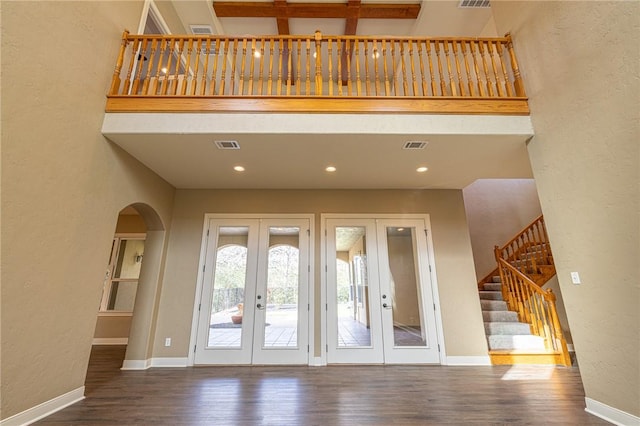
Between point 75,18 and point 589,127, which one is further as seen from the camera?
point 75,18

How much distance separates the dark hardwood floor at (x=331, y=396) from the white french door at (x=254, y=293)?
284mm

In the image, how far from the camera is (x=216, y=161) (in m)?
3.71

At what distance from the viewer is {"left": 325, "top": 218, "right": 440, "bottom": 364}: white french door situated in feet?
13.9

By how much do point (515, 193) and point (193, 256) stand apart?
7.86m

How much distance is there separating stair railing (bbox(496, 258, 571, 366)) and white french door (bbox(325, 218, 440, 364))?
6.03 ft

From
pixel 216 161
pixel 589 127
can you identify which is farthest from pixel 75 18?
pixel 589 127

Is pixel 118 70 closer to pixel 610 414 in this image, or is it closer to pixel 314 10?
pixel 314 10

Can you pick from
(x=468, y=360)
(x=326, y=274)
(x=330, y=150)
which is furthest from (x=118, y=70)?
(x=468, y=360)

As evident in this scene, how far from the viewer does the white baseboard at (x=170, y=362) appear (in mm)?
4082

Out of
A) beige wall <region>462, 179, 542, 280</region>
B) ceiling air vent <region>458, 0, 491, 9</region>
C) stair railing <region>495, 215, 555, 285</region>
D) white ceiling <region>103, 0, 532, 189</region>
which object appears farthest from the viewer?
beige wall <region>462, 179, 542, 280</region>

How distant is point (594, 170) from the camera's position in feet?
7.61

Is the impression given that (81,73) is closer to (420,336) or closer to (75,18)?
(75,18)

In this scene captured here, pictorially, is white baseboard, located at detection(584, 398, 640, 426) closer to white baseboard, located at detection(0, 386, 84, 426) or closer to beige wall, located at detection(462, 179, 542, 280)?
beige wall, located at detection(462, 179, 542, 280)

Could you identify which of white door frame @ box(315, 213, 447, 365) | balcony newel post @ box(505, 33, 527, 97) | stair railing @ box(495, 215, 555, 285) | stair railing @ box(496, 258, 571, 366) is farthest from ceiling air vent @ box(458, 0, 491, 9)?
stair railing @ box(496, 258, 571, 366)
